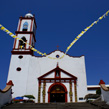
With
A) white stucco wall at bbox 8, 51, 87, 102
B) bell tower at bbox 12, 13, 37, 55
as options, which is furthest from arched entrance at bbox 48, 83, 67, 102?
bell tower at bbox 12, 13, 37, 55

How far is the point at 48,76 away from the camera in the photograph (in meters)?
23.2

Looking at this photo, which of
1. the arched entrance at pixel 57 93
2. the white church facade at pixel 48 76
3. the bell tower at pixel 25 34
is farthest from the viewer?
the bell tower at pixel 25 34

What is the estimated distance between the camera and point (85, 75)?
76.2 feet

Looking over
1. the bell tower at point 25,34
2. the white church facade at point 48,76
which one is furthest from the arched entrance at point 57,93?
the bell tower at point 25,34

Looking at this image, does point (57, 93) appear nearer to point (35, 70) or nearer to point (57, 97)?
point (57, 97)

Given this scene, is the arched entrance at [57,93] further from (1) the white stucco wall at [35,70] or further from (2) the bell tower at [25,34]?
(2) the bell tower at [25,34]

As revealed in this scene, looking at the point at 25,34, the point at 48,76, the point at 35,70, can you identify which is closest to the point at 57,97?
the point at 48,76

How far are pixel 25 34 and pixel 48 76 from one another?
10.4m

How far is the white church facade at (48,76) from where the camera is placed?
2205 centimetres

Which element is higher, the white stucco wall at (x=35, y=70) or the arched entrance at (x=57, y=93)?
the white stucco wall at (x=35, y=70)

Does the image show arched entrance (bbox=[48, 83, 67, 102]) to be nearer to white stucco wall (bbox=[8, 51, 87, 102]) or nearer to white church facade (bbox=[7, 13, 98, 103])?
white church facade (bbox=[7, 13, 98, 103])

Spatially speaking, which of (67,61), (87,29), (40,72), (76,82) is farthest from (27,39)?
(87,29)

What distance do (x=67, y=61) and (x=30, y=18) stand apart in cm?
1331

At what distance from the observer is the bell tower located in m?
25.6
